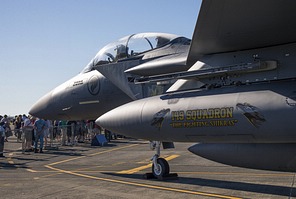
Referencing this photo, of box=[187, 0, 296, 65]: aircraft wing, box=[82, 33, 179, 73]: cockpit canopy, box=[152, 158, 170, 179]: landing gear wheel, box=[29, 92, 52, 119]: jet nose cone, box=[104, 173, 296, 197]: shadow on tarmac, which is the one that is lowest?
box=[104, 173, 296, 197]: shadow on tarmac

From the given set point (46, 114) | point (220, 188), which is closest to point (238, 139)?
point (220, 188)

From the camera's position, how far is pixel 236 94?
853 cm

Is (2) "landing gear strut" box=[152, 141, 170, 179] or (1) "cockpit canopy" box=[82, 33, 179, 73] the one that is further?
(1) "cockpit canopy" box=[82, 33, 179, 73]

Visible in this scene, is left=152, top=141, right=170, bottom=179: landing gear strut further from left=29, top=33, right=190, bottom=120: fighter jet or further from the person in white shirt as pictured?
the person in white shirt

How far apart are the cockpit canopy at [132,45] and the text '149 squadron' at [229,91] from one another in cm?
101

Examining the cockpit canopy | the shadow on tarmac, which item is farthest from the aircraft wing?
the shadow on tarmac

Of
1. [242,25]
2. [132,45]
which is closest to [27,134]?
[132,45]

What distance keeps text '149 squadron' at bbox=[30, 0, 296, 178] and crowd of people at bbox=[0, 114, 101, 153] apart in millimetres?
9391

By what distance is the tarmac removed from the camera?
8.96m

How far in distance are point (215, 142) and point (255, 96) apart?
1348 mm

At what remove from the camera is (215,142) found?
29.0 feet

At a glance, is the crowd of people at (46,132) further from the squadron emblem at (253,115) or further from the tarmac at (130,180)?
the squadron emblem at (253,115)

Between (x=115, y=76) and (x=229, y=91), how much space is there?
14.7 ft

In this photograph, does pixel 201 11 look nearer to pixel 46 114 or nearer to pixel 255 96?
pixel 255 96
